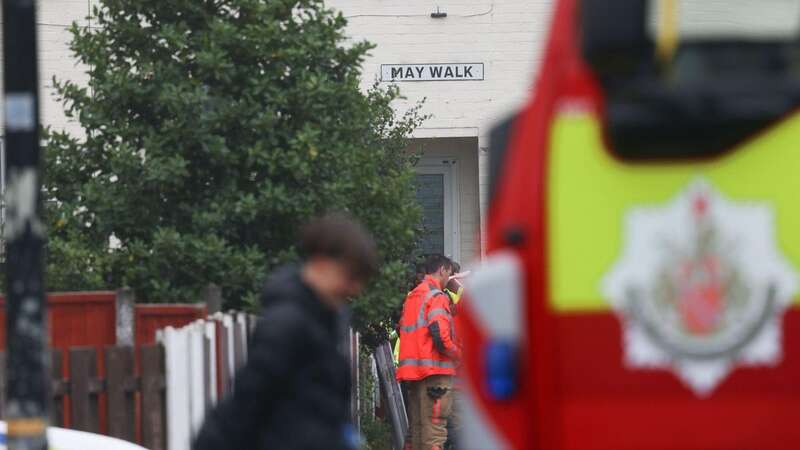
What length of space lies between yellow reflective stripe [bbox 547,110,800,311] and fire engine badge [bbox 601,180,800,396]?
0.03 metres

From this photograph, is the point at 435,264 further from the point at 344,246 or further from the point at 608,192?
the point at 608,192

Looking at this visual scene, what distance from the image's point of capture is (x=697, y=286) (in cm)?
395

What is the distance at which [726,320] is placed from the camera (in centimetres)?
396

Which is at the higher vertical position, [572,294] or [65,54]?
[65,54]

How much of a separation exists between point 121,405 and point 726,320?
4.57 meters

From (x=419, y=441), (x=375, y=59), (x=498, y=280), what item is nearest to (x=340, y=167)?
(x=419, y=441)

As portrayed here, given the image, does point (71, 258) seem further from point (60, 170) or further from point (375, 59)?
point (375, 59)

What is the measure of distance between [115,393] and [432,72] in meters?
13.3

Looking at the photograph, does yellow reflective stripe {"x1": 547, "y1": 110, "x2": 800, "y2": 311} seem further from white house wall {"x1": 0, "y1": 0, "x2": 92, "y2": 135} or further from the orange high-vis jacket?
white house wall {"x1": 0, "y1": 0, "x2": 92, "y2": 135}

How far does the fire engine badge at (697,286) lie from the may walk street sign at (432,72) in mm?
16782

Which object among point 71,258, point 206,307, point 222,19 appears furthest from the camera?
point 222,19

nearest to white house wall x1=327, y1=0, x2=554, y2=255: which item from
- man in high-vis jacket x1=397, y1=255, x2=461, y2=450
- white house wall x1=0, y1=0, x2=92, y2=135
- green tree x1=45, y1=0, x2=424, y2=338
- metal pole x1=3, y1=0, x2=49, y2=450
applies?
white house wall x1=0, y1=0, x2=92, y2=135

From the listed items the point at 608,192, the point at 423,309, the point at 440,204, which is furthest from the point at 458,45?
the point at 608,192

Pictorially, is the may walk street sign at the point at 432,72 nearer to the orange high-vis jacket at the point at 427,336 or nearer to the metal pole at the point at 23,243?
the orange high-vis jacket at the point at 427,336
